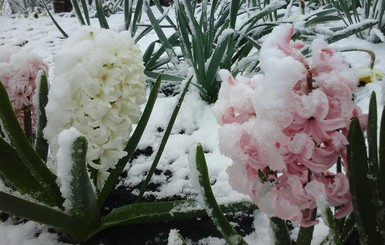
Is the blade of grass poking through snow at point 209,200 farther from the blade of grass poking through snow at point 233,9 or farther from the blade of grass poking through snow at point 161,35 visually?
the blade of grass poking through snow at point 161,35

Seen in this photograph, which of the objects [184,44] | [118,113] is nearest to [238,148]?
[118,113]

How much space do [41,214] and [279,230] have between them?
0.56 meters

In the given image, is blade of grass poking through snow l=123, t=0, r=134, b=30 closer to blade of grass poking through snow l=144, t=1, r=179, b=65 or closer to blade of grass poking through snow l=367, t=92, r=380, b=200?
blade of grass poking through snow l=144, t=1, r=179, b=65

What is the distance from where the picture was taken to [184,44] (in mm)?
1979

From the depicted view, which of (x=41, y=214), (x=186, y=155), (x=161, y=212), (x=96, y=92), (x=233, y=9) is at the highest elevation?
(x=96, y=92)

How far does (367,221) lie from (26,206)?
2.39 ft

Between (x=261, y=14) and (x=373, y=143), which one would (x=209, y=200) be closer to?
(x=373, y=143)

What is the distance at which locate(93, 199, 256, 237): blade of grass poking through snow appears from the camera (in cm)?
101

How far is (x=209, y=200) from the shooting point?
2.52 feet

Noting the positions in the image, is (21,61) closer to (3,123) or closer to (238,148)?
(3,123)

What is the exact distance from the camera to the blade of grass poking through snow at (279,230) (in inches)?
29.3

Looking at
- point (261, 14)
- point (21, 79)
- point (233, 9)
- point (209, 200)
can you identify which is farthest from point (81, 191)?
point (261, 14)

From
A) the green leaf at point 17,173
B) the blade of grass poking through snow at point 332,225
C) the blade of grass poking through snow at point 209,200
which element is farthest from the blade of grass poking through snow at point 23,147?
the blade of grass poking through snow at point 332,225

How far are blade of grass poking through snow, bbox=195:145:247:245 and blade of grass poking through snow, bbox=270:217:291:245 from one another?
0.29 feet
